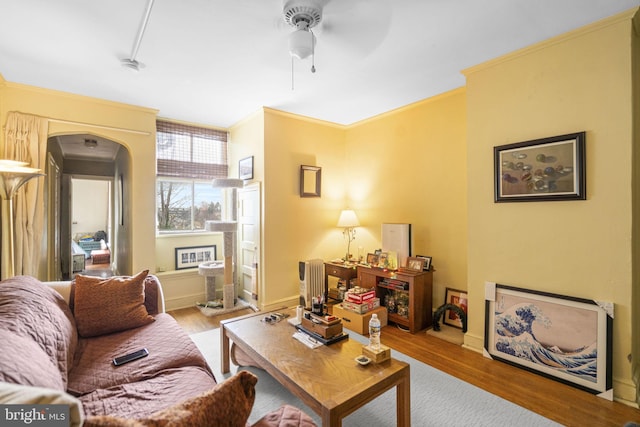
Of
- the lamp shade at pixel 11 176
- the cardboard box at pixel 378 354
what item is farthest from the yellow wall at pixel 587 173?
the lamp shade at pixel 11 176

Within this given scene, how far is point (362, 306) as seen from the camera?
3.27 m

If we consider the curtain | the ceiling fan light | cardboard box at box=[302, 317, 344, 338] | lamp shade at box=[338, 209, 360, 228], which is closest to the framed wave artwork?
cardboard box at box=[302, 317, 344, 338]

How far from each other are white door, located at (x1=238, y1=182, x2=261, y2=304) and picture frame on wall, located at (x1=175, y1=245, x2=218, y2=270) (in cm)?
48

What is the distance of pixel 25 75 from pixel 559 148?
4974mm

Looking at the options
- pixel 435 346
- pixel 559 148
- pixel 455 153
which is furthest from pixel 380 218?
pixel 559 148

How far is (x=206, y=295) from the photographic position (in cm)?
428

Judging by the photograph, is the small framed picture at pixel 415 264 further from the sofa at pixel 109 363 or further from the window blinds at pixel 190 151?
the window blinds at pixel 190 151

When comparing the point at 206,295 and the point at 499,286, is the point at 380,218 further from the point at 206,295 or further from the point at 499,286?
the point at 206,295

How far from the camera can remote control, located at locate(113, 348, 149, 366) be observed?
176cm

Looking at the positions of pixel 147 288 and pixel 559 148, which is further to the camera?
pixel 147 288

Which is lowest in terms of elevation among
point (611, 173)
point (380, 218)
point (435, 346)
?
point (435, 346)

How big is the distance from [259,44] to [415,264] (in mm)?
2801

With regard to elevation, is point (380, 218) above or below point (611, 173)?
below

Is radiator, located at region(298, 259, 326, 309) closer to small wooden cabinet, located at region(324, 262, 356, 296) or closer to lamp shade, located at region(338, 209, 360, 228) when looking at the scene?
small wooden cabinet, located at region(324, 262, 356, 296)
